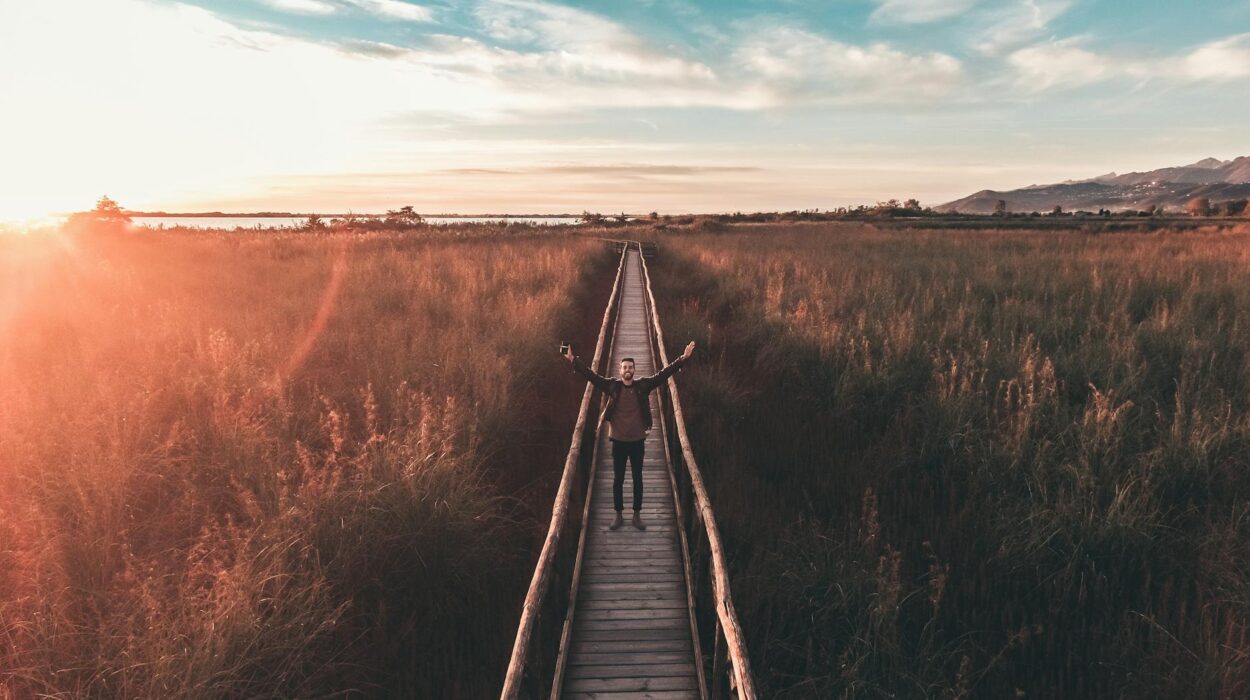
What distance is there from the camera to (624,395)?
18.2 feet

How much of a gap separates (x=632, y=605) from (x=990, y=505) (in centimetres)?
347

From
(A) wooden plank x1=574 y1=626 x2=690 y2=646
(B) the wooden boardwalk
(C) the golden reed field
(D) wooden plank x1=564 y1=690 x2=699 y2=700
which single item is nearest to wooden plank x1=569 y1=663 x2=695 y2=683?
(B) the wooden boardwalk

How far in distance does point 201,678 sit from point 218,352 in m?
5.58

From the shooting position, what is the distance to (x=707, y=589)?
4820 mm

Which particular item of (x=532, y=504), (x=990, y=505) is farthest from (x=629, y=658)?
(x=990, y=505)

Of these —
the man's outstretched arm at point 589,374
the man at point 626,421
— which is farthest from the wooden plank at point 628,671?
the man's outstretched arm at point 589,374

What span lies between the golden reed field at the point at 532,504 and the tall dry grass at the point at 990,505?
0.11 feet

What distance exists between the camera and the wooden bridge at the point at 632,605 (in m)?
3.47

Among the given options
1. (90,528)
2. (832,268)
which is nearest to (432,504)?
(90,528)

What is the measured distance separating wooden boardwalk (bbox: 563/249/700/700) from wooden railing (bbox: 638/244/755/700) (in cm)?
13

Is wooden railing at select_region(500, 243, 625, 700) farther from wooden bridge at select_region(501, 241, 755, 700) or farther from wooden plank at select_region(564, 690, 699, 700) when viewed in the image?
wooden plank at select_region(564, 690, 699, 700)

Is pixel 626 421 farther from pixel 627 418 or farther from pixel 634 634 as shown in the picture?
pixel 634 634

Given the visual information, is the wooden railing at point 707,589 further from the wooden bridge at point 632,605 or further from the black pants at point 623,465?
the black pants at point 623,465

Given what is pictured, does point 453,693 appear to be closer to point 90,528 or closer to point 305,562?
point 305,562
